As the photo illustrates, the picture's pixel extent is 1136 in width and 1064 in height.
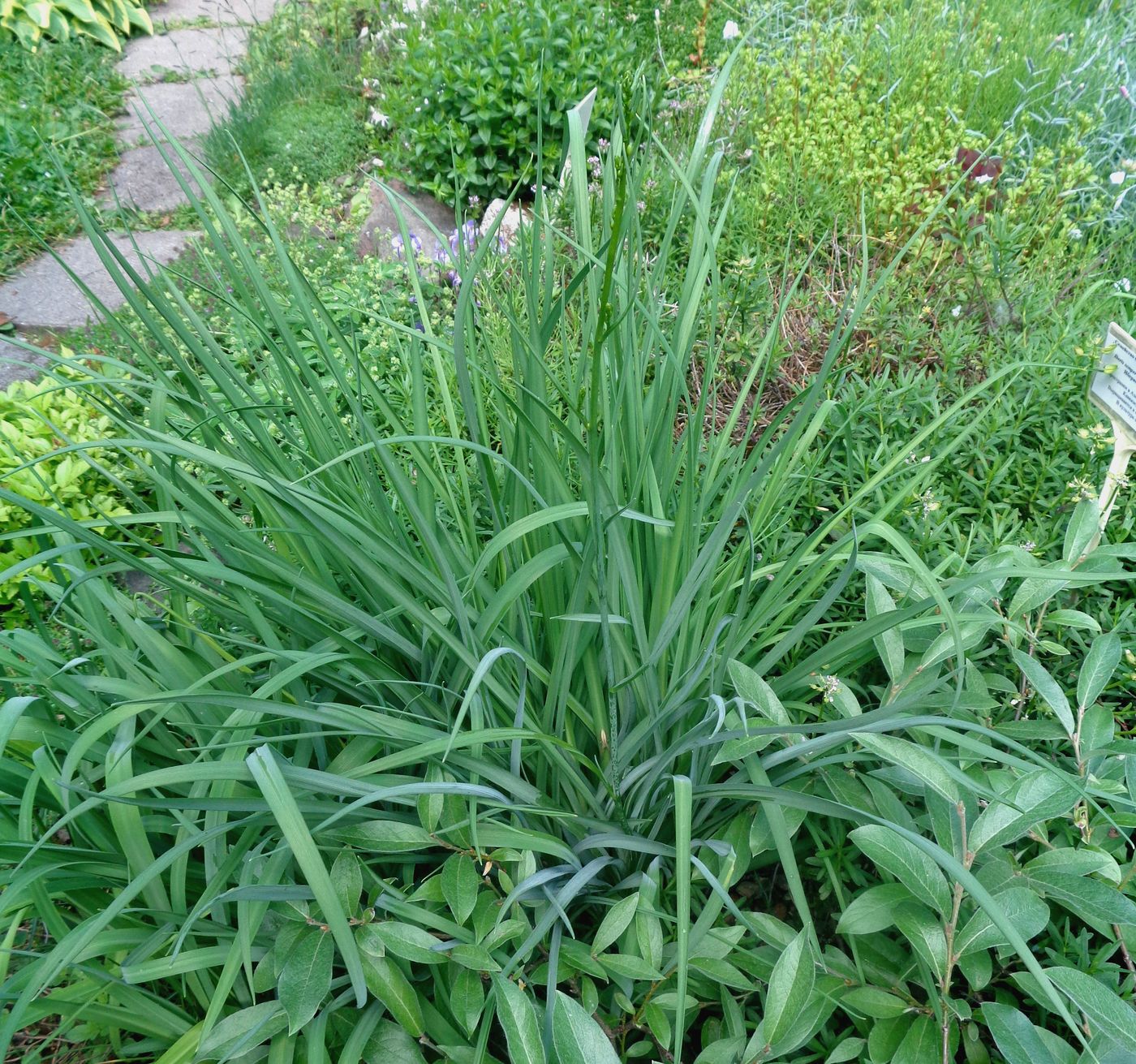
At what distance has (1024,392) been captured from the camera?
210 cm

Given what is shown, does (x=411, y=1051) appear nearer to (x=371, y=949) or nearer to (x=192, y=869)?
(x=371, y=949)

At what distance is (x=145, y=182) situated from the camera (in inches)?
167

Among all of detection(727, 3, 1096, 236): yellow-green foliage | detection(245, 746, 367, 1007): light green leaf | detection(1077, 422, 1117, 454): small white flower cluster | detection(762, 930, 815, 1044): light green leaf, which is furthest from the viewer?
detection(727, 3, 1096, 236): yellow-green foliage

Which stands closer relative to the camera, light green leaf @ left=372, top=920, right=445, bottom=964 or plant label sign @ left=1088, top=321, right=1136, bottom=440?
light green leaf @ left=372, top=920, right=445, bottom=964

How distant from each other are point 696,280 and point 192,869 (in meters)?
1.20

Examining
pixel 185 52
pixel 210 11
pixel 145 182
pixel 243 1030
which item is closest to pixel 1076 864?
pixel 243 1030

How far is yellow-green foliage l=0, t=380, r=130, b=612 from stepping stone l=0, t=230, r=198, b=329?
901 millimetres

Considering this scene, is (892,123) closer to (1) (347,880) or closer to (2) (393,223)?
(2) (393,223)

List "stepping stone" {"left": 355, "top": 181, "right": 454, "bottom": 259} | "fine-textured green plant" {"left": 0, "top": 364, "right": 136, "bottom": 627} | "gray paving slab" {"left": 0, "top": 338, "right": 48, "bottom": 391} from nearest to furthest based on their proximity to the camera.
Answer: "fine-textured green plant" {"left": 0, "top": 364, "right": 136, "bottom": 627} < "gray paving slab" {"left": 0, "top": 338, "right": 48, "bottom": 391} < "stepping stone" {"left": 355, "top": 181, "right": 454, "bottom": 259}

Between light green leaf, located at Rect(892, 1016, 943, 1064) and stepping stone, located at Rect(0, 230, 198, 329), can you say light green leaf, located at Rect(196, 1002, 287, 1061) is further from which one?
stepping stone, located at Rect(0, 230, 198, 329)

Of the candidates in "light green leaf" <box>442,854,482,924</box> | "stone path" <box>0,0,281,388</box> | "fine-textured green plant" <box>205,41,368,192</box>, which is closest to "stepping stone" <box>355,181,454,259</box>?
"fine-textured green plant" <box>205,41,368,192</box>

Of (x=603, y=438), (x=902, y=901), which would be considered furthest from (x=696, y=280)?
(x=902, y=901)

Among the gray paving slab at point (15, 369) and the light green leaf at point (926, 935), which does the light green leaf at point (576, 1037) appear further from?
the gray paving slab at point (15, 369)

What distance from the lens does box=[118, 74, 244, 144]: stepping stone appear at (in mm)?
4516
